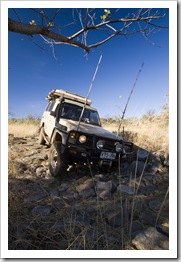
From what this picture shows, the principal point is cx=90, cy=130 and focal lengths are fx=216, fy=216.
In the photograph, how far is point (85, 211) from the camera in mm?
2949

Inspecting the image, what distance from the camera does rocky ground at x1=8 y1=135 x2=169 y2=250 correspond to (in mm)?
2279

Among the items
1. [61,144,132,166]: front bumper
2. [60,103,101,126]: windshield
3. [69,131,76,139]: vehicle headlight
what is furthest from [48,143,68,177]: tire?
[60,103,101,126]: windshield

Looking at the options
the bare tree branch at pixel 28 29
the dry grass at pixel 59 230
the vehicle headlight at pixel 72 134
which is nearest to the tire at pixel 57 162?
the vehicle headlight at pixel 72 134

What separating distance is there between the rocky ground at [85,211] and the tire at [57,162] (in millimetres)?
169

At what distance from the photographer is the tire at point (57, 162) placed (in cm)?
430

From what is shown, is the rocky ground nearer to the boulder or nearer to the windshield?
the boulder

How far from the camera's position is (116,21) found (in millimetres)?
3131

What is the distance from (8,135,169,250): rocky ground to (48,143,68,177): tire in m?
0.17

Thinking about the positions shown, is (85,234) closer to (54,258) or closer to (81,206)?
(54,258)

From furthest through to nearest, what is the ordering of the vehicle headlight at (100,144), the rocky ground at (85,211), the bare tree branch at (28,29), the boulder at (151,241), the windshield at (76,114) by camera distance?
the windshield at (76,114) → the vehicle headlight at (100,144) → the bare tree branch at (28,29) → the rocky ground at (85,211) → the boulder at (151,241)

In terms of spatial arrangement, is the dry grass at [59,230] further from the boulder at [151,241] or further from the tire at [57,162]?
the tire at [57,162]

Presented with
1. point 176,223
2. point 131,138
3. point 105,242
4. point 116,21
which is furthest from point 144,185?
point 131,138

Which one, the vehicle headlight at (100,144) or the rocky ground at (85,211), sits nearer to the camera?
the rocky ground at (85,211)

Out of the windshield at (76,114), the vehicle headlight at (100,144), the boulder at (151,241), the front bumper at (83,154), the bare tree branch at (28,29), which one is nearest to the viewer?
the boulder at (151,241)
